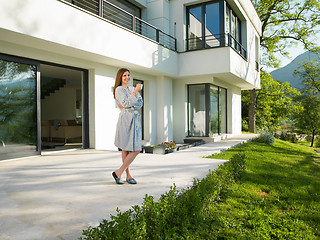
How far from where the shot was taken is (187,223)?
8.84 feet

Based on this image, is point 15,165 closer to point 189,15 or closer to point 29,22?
point 29,22

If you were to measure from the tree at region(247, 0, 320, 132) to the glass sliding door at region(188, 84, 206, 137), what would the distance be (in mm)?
10333

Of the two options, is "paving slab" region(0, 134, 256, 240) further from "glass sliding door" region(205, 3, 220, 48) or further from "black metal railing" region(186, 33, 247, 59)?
"glass sliding door" region(205, 3, 220, 48)

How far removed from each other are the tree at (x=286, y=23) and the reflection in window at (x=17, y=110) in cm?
1810

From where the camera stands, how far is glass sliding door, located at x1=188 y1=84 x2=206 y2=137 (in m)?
12.0

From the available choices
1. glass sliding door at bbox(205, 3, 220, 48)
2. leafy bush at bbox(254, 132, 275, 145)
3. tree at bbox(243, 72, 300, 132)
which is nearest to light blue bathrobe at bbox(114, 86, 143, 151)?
glass sliding door at bbox(205, 3, 220, 48)

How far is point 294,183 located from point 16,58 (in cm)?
690

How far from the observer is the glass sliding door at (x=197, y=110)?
12047 mm

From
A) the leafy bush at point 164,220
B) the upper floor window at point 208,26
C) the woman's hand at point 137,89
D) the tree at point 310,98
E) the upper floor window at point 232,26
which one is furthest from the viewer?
the tree at point 310,98

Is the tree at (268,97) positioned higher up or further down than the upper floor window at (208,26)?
further down

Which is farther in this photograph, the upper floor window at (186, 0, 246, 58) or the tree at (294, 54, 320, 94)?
the tree at (294, 54, 320, 94)

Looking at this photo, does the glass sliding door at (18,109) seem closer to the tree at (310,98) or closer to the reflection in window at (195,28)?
the reflection in window at (195,28)

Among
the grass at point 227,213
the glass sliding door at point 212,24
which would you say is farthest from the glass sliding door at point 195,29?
the grass at point 227,213

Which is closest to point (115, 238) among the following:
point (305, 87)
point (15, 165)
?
point (15, 165)
